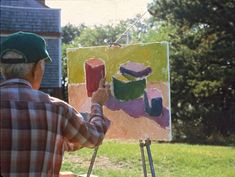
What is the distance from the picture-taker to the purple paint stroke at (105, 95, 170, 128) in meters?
4.20

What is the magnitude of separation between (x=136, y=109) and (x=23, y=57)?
252cm

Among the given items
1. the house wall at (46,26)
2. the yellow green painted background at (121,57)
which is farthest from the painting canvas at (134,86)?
the house wall at (46,26)

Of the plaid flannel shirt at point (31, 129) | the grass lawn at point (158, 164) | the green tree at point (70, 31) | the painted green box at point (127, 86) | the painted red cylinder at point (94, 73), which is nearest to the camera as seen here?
the plaid flannel shirt at point (31, 129)

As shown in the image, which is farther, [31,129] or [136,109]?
[136,109]

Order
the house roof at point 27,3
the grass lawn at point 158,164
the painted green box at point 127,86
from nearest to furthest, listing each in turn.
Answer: the painted green box at point 127,86 < the grass lawn at point 158,164 < the house roof at point 27,3

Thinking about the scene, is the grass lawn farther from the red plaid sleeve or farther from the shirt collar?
the shirt collar

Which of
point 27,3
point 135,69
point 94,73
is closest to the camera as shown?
point 135,69

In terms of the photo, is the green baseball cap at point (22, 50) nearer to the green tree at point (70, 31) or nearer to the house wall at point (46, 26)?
the house wall at point (46, 26)

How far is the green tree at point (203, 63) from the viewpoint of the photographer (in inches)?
714

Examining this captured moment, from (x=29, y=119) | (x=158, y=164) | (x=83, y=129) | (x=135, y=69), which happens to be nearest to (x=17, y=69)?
(x=29, y=119)

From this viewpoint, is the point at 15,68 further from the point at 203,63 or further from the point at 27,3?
the point at 27,3

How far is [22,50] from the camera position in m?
1.86

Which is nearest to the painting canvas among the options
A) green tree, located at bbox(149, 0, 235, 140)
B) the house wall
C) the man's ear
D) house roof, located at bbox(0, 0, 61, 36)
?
the man's ear

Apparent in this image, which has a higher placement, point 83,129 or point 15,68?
point 15,68
